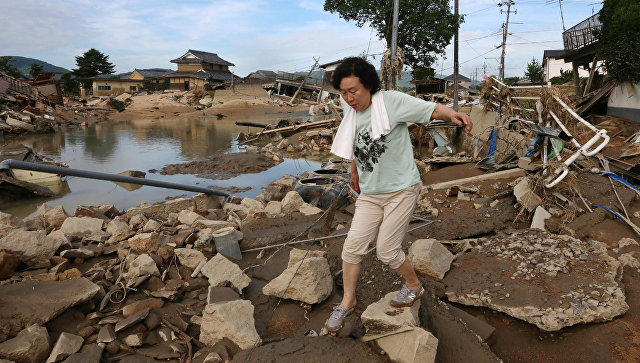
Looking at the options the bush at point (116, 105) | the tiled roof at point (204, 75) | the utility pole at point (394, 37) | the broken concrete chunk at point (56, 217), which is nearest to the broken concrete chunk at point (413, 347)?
the broken concrete chunk at point (56, 217)

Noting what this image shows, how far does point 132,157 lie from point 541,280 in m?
14.7

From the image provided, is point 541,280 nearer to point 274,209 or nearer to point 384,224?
point 384,224

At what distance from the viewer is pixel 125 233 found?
432cm

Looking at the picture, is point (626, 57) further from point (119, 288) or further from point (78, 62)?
point (78, 62)

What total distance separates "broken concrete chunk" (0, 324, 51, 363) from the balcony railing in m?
19.0

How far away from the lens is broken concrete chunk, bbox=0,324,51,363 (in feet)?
7.54

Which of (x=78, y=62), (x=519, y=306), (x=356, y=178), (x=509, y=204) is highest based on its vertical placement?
(x=78, y=62)

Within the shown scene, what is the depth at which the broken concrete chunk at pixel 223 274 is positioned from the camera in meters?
3.30

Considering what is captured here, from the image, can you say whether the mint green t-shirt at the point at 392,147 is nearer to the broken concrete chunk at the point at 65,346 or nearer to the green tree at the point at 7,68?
the broken concrete chunk at the point at 65,346

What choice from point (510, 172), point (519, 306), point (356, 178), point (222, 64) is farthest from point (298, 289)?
point (222, 64)

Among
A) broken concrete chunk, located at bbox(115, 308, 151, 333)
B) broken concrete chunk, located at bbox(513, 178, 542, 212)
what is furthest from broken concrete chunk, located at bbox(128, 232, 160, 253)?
broken concrete chunk, located at bbox(513, 178, 542, 212)

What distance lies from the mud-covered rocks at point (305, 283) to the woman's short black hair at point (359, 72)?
1.49m

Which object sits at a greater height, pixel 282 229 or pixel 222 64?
pixel 222 64

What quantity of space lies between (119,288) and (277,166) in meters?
10.3
